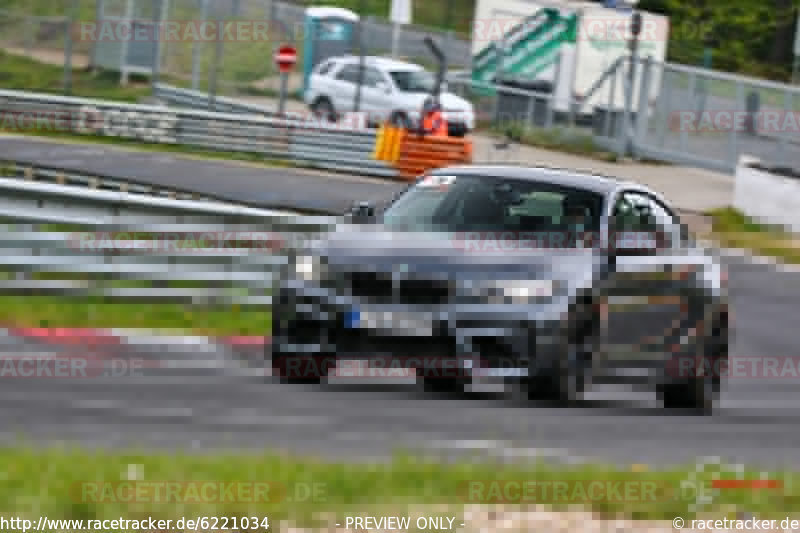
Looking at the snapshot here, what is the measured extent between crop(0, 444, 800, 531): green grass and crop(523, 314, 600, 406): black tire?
1.46 meters

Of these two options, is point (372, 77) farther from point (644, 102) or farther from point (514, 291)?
point (514, 291)

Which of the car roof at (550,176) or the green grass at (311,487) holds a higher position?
the car roof at (550,176)

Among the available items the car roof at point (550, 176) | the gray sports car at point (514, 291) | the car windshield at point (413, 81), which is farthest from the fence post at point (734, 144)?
the car roof at point (550, 176)

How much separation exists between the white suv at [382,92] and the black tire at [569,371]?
28037 mm

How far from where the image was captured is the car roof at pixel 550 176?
462 inches

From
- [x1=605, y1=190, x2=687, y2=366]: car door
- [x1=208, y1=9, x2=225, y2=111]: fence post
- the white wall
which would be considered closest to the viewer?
[x1=605, y1=190, x2=687, y2=366]: car door

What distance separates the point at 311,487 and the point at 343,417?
2.27 metres

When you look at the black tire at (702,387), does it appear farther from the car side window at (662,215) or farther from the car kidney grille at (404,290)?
the car kidney grille at (404,290)

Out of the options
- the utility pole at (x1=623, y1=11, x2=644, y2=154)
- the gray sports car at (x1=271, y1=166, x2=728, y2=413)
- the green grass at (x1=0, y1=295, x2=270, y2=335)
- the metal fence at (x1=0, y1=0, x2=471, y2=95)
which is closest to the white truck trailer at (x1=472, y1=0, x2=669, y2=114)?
the metal fence at (x1=0, y1=0, x2=471, y2=95)

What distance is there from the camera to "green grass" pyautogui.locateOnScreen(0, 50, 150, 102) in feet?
140

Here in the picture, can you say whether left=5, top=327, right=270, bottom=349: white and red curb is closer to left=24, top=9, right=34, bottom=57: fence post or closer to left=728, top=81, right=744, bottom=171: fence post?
left=728, top=81, right=744, bottom=171: fence post

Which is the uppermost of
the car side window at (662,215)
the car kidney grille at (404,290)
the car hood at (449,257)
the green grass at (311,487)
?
the car side window at (662,215)

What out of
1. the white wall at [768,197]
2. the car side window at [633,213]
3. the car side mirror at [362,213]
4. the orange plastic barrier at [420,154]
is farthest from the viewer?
the orange plastic barrier at [420,154]

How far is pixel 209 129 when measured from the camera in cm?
3425
